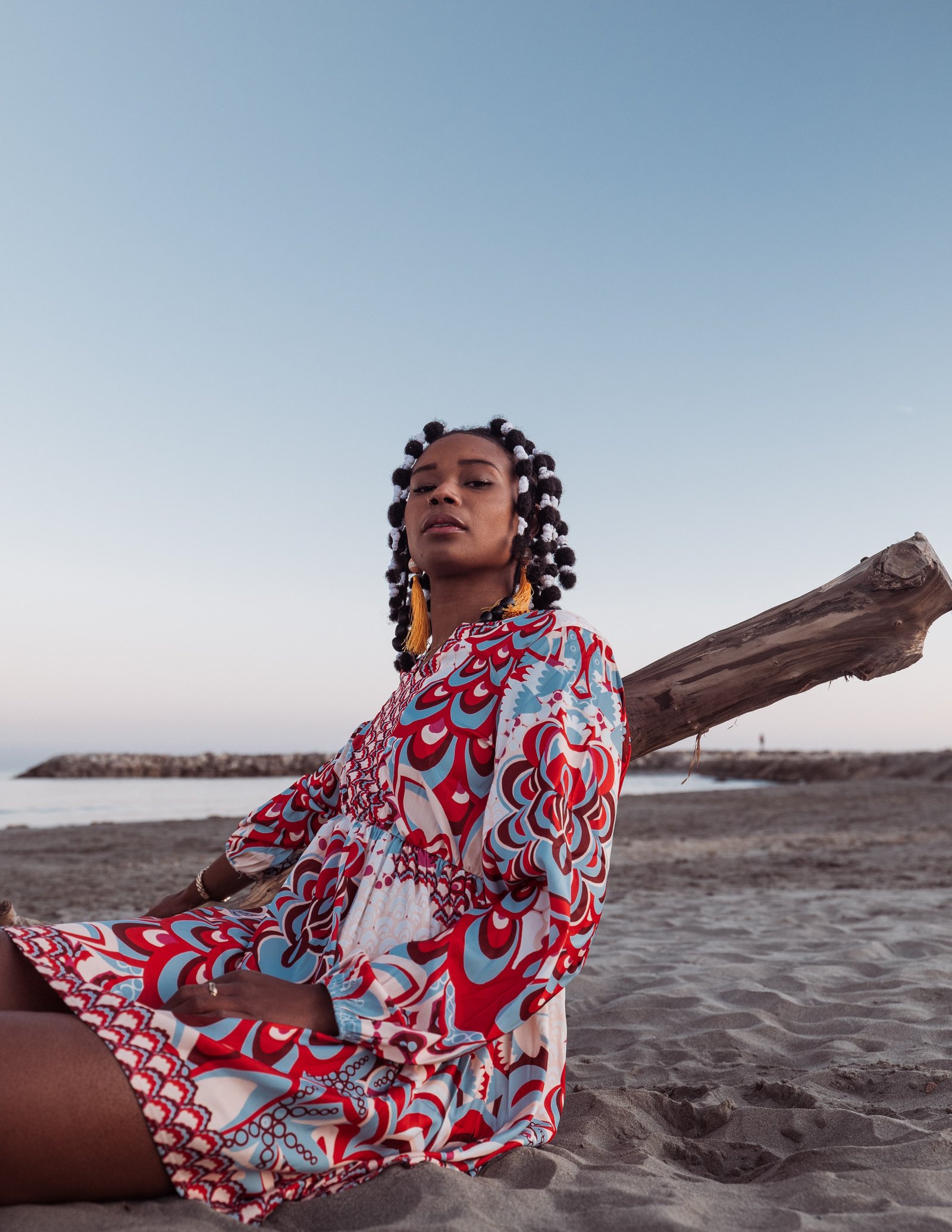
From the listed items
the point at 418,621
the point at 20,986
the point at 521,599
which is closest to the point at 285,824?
the point at 418,621

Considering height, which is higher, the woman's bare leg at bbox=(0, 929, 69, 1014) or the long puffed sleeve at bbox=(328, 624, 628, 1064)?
the long puffed sleeve at bbox=(328, 624, 628, 1064)

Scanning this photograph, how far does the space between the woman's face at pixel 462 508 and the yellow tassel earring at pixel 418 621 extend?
278 mm

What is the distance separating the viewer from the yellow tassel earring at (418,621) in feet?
8.99

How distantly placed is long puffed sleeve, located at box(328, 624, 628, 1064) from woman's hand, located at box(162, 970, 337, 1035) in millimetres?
39

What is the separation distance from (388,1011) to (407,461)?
1.65 meters

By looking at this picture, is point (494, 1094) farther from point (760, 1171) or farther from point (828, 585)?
point (828, 585)

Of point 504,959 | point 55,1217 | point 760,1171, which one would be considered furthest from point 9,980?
point 760,1171

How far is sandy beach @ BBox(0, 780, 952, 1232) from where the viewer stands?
164 centimetres

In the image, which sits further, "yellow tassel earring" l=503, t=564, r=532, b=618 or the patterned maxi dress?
"yellow tassel earring" l=503, t=564, r=532, b=618

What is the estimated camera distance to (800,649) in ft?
9.16

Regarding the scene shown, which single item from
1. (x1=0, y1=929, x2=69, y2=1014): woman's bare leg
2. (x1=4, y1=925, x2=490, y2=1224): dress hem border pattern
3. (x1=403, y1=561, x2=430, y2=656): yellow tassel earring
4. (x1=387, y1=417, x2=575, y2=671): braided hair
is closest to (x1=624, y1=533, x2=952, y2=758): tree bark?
(x1=387, y1=417, x2=575, y2=671): braided hair

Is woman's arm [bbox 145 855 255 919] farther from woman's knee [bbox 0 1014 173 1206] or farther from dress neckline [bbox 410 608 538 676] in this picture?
woman's knee [bbox 0 1014 173 1206]

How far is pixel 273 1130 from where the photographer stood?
157cm

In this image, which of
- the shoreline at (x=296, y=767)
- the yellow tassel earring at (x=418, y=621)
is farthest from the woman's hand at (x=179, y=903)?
the shoreline at (x=296, y=767)
